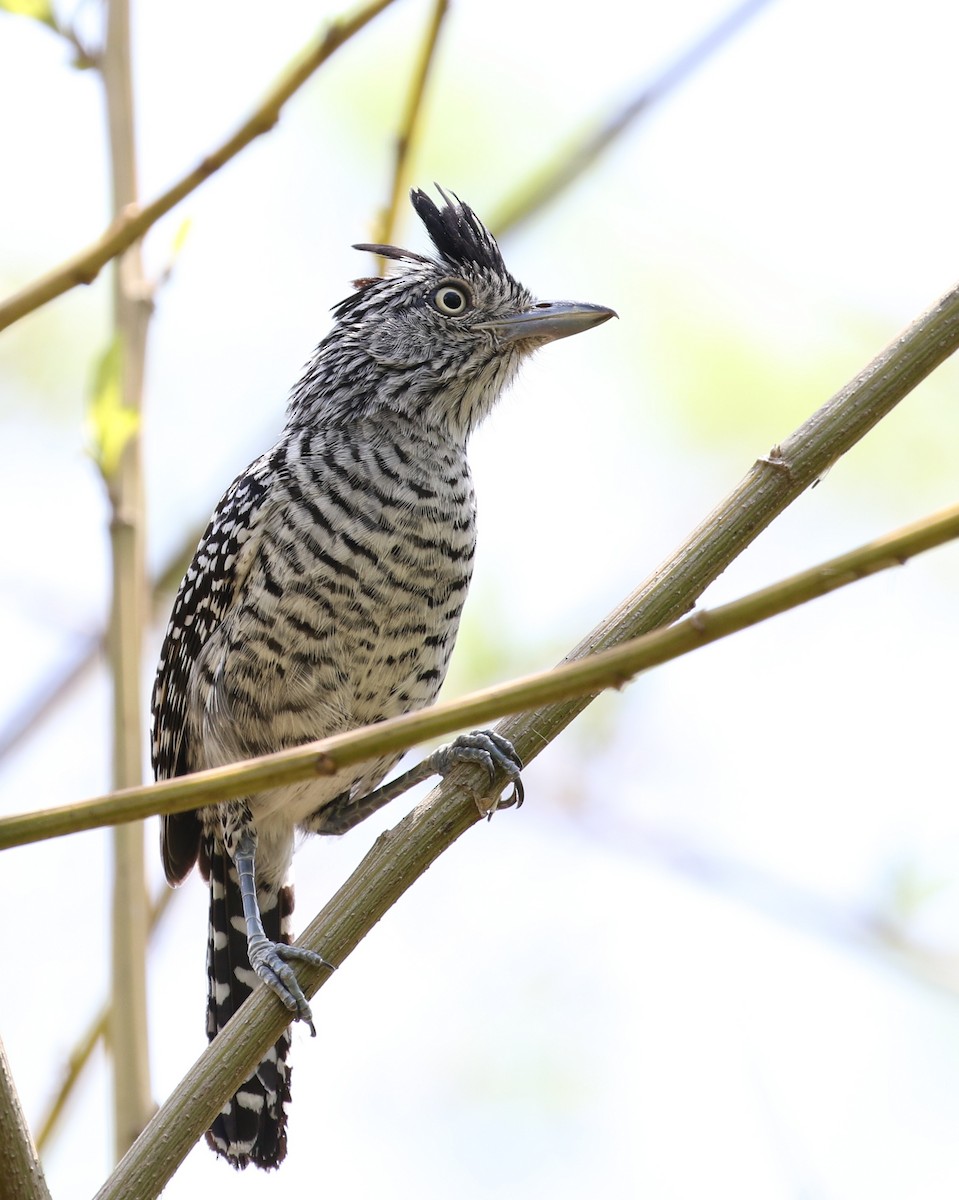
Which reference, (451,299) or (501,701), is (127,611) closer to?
(501,701)

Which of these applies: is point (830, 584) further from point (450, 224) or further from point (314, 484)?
point (450, 224)

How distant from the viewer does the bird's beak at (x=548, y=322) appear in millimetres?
4324

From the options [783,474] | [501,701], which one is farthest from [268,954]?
[501,701]

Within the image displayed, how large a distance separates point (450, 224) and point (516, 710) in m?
3.49

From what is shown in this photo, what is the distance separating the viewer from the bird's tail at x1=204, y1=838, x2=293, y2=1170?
163 inches

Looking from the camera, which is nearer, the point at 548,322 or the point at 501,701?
the point at 501,701

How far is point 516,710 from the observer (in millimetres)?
Result: 1693

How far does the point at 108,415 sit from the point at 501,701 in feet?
5.97

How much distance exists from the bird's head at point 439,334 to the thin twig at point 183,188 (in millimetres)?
1581

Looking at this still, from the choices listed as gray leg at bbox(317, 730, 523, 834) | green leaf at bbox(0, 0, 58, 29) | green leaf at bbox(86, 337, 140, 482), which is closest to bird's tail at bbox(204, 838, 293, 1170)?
gray leg at bbox(317, 730, 523, 834)

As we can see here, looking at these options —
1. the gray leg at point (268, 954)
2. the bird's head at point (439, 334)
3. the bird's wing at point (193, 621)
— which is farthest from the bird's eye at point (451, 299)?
the gray leg at point (268, 954)

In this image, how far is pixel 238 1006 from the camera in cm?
450

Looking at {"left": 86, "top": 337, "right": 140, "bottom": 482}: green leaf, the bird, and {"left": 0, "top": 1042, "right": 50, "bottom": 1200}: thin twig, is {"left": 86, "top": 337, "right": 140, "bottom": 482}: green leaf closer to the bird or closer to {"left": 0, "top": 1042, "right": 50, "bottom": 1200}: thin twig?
the bird

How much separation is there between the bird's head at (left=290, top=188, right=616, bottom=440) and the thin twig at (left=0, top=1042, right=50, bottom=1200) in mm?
2816
